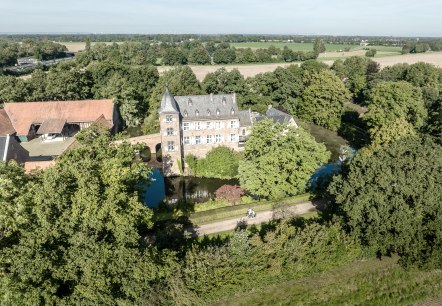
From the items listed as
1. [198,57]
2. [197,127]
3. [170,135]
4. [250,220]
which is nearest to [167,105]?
[170,135]

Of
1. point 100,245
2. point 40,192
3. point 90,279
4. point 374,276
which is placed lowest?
point 374,276

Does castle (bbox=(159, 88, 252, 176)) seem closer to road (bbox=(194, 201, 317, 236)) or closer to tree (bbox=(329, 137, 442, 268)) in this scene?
road (bbox=(194, 201, 317, 236))

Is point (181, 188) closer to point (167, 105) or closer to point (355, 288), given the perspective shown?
point (167, 105)

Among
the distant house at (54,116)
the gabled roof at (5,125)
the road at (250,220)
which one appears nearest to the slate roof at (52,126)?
the distant house at (54,116)

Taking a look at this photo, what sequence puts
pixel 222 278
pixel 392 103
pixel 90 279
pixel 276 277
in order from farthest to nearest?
1. pixel 392 103
2. pixel 276 277
3. pixel 222 278
4. pixel 90 279

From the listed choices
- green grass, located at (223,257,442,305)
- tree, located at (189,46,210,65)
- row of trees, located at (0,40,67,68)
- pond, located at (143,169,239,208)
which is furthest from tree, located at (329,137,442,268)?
row of trees, located at (0,40,67,68)

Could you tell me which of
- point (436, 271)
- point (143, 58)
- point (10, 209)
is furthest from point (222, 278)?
point (143, 58)

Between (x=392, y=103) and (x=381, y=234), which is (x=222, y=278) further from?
(x=392, y=103)
